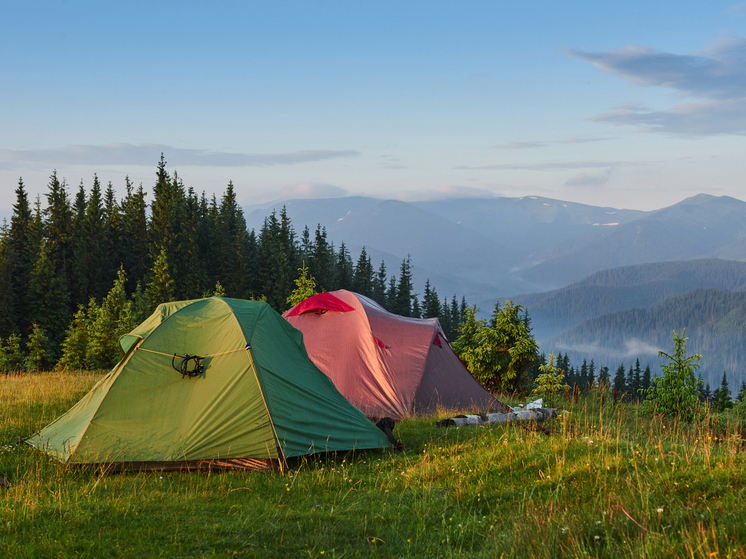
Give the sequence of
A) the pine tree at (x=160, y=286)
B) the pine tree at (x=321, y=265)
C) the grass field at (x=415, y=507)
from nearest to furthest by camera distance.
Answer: the grass field at (x=415, y=507), the pine tree at (x=160, y=286), the pine tree at (x=321, y=265)

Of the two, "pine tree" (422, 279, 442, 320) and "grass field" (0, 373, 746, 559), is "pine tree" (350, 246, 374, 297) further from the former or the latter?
"grass field" (0, 373, 746, 559)

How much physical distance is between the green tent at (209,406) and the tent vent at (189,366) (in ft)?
0.10

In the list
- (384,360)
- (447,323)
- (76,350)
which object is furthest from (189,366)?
(447,323)

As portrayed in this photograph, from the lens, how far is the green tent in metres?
7.67

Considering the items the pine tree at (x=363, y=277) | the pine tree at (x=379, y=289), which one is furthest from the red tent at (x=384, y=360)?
the pine tree at (x=363, y=277)

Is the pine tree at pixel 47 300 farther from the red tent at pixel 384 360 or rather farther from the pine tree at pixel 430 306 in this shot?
the red tent at pixel 384 360

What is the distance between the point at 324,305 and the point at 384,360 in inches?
94.6

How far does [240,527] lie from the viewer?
5289mm

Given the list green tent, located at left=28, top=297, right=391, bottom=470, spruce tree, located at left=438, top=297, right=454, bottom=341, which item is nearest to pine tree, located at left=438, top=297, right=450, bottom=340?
spruce tree, located at left=438, top=297, right=454, bottom=341

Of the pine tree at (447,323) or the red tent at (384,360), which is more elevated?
the red tent at (384,360)

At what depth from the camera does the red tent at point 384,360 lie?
43.7 feet

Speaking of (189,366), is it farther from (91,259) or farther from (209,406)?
(91,259)

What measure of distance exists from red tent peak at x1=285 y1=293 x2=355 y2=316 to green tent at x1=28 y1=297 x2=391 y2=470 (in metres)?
5.46

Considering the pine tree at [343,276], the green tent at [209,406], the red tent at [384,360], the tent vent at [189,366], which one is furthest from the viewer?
the pine tree at [343,276]
